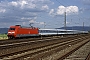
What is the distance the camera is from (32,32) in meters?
58.5

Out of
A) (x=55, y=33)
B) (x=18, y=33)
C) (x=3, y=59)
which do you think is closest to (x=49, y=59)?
(x=3, y=59)

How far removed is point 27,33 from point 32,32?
13.3 feet

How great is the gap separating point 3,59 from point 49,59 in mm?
3340

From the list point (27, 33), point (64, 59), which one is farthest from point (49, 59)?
point (27, 33)

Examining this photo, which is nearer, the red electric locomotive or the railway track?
the railway track

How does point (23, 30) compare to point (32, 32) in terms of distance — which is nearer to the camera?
point (23, 30)

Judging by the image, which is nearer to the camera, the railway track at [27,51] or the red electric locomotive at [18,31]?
the railway track at [27,51]

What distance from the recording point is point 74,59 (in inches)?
640

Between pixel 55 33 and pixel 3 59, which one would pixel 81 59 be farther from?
pixel 55 33

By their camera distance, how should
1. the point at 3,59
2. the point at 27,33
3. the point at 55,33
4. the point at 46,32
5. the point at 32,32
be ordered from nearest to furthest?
the point at 3,59 < the point at 27,33 < the point at 32,32 < the point at 46,32 < the point at 55,33

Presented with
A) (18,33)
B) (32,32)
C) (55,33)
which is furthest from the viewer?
(55,33)

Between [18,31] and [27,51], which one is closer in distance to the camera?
[27,51]

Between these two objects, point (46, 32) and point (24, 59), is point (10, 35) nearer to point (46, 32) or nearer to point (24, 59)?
point (46, 32)

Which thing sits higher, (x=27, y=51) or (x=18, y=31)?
(x=18, y=31)
